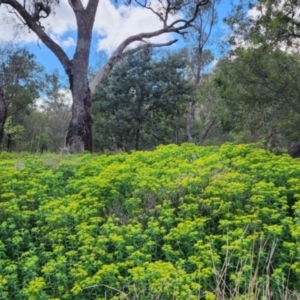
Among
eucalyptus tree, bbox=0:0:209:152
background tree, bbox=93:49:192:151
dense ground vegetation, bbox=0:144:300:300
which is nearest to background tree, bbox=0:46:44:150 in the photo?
background tree, bbox=93:49:192:151

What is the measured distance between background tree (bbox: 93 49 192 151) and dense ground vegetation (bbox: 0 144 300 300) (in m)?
14.4

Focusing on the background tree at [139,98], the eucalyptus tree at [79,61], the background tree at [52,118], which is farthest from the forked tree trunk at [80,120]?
the background tree at [52,118]

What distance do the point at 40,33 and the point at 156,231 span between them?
9.55 m

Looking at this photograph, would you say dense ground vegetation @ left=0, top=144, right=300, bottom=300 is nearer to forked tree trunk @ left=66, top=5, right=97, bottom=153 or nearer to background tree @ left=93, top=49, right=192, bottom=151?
forked tree trunk @ left=66, top=5, right=97, bottom=153

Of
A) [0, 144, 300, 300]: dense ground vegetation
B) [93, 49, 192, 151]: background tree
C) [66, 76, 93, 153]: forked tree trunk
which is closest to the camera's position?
[0, 144, 300, 300]: dense ground vegetation

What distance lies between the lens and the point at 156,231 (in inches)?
152

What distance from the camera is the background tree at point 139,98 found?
20.0 m

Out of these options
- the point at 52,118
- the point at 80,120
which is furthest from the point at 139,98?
the point at 52,118

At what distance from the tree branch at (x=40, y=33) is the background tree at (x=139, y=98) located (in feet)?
25.6

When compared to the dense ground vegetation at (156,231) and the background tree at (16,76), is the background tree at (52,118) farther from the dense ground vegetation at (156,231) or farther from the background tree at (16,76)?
the dense ground vegetation at (156,231)

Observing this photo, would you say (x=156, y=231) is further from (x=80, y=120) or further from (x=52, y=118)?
(x=52, y=118)

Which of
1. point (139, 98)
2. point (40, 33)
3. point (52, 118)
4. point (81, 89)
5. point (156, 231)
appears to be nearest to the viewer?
point (156, 231)

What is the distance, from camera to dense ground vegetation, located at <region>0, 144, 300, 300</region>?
326 centimetres

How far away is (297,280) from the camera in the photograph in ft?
11.1
